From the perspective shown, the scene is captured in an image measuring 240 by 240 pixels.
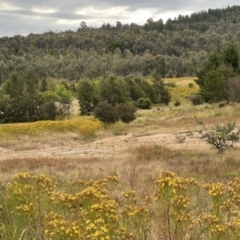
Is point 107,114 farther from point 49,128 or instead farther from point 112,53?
point 112,53

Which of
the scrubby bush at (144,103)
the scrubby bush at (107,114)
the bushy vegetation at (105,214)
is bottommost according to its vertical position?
the scrubby bush at (144,103)

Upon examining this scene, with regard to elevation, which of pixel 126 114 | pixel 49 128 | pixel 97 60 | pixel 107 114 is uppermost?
pixel 97 60

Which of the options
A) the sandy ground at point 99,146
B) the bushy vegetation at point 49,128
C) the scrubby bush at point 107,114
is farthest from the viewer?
the scrubby bush at point 107,114

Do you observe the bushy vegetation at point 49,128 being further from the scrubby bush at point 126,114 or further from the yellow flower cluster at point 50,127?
the scrubby bush at point 126,114

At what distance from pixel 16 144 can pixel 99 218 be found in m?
30.6

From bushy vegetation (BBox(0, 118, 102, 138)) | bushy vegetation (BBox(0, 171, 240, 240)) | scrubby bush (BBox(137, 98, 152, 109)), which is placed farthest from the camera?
scrubby bush (BBox(137, 98, 152, 109))

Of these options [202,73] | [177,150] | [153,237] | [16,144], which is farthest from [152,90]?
[153,237]

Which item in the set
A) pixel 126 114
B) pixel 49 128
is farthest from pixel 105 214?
pixel 126 114

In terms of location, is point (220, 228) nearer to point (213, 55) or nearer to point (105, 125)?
point (105, 125)


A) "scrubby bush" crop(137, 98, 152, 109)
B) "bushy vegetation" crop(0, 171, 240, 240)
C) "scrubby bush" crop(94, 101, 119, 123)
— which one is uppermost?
"bushy vegetation" crop(0, 171, 240, 240)

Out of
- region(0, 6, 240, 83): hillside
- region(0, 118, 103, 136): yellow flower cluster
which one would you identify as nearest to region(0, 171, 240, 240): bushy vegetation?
region(0, 118, 103, 136): yellow flower cluster

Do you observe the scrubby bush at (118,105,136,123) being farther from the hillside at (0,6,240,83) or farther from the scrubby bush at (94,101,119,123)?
the hillside at (0,6,240,83)

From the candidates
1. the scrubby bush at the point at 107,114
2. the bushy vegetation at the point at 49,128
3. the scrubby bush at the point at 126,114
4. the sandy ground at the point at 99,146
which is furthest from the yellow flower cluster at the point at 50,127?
the scrubby bush at the point at 126,114

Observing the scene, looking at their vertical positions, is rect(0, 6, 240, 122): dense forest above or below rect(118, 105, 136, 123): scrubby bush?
above
